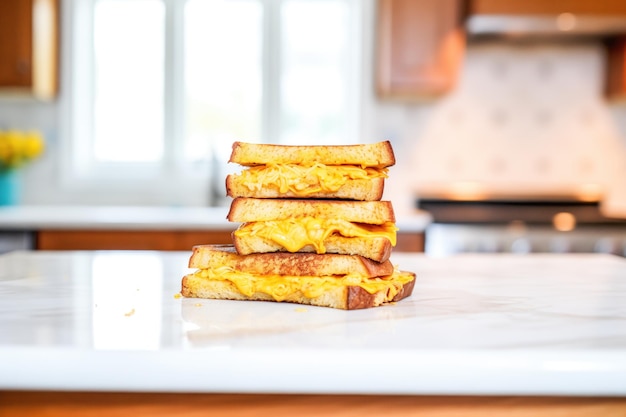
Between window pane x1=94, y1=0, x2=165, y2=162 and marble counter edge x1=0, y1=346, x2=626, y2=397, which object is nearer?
marble counter edge x1=0, y1=346, x2=626, y2=397

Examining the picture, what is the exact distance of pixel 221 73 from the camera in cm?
422

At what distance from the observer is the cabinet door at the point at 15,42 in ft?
11.7

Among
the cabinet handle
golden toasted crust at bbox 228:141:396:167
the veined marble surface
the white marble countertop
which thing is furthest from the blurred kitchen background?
the veined marble surface

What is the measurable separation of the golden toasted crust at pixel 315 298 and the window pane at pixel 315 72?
3184 millimetres

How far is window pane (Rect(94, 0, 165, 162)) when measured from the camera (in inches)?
165

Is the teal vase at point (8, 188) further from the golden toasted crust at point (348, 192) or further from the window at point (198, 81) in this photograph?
the golden toasted crust at point (348, 192)

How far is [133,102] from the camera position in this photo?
4.20 m

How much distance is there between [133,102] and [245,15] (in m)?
0.84

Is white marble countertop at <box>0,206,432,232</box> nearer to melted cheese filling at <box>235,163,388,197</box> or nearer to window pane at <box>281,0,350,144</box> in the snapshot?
window pane at <box>281,0,350,144</box>

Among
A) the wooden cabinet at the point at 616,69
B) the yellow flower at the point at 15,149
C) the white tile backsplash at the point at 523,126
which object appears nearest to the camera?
the yellow flower at the point at 15,149

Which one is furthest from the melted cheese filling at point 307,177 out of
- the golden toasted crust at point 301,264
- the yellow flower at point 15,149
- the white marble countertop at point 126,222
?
the yellow flower at point 15,149

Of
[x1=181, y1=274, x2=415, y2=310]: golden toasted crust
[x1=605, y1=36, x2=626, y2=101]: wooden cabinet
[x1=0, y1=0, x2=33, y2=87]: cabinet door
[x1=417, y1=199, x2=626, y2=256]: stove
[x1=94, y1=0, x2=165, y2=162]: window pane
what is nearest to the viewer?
[x1=181, y1=274, x2=415, y2=310]: golden toasted crust

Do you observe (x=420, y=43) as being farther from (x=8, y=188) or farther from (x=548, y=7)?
(x=8, y=188)

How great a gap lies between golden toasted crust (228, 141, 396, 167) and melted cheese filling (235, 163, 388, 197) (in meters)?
0.01
